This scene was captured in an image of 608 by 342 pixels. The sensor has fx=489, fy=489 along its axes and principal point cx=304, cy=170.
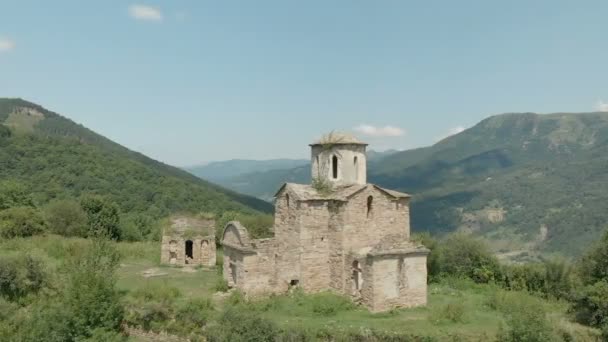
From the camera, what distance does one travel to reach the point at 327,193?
66.5 feet

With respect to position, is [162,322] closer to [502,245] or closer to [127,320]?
[127,320]

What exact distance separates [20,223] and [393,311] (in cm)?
2883

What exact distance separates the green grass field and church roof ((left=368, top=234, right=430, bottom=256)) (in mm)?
2156

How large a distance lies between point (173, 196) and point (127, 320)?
45.8 meters

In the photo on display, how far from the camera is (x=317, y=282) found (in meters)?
19.8

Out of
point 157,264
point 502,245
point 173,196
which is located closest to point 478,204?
point 502,245

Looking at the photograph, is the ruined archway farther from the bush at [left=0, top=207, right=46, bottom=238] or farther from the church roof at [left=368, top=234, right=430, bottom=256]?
the bush at [left=0, top=207, right=46, bottom=238]

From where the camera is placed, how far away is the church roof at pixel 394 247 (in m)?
18.1

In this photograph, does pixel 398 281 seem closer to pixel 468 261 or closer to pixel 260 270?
pixel 260 270

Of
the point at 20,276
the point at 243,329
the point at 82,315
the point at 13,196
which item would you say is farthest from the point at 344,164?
the point at 13,196

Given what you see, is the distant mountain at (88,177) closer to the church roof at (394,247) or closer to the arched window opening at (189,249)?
the arched window opening at (189,249)

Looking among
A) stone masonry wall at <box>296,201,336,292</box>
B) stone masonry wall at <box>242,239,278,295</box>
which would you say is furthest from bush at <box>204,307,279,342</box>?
stone masonry wall at <box>296,201,336,292</box>

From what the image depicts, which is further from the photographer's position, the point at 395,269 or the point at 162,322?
the point at 395,269

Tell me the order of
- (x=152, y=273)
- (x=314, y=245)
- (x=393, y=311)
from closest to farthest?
(x=393, y=311) → (x=314, y=245) → (x=152, y=273)
